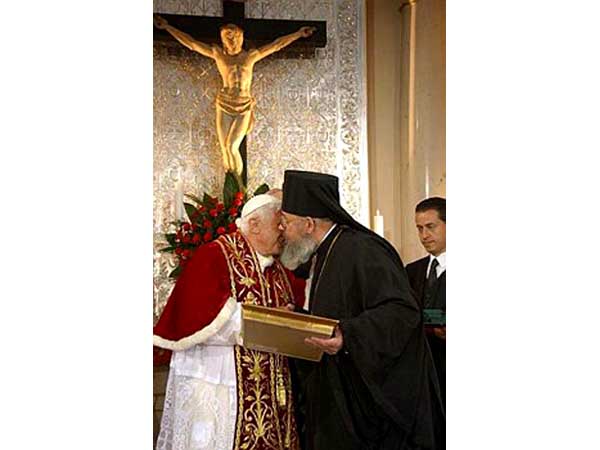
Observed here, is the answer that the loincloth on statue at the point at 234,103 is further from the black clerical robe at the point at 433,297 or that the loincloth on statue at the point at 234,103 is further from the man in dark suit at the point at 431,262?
the black clerical robe at the point at 433,297

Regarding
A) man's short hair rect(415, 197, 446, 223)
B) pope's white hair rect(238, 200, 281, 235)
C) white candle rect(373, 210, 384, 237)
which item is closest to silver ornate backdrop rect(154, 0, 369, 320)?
white candle rect(373, 210, 384, 237)

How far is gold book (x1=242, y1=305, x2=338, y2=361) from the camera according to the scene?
4.46 m

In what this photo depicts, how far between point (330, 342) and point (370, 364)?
0.24 m

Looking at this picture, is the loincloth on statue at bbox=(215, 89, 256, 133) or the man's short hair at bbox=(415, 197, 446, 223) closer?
the man's short hair at bbox=(415, 197, 446, 223)

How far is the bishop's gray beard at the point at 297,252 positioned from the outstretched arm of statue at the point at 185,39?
1.45 metres

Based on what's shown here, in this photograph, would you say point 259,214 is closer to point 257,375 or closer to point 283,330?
point 257,375

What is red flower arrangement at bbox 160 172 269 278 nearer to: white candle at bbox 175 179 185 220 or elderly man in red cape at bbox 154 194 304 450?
white candle at bbox 175 179 185 220

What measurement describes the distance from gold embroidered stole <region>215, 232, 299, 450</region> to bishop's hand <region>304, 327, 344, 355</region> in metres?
0.55

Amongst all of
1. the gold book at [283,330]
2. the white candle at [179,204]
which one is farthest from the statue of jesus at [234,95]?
the gold book at [283,330]
